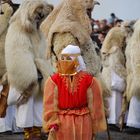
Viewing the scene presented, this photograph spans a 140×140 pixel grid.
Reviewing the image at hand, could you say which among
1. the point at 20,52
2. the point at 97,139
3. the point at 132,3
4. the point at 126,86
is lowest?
the point at 97,139

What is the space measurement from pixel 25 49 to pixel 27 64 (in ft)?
0.67

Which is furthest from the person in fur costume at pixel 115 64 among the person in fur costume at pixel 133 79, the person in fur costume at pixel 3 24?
the person in fur costume at pixel 3 24

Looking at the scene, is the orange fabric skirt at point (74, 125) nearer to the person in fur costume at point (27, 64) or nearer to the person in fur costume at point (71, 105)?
the person in fur costume at point (71, 105)

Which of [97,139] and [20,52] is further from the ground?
[20,52]

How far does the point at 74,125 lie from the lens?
5.69 metres

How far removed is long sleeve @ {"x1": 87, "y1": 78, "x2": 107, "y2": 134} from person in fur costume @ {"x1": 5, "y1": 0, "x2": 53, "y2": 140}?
76.1 inches

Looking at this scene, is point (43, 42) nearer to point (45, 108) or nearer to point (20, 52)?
point (20, 52)

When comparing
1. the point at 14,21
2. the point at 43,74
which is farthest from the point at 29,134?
the point at 14,21

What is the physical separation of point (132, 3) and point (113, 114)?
5.54m

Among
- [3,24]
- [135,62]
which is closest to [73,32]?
[135,62]

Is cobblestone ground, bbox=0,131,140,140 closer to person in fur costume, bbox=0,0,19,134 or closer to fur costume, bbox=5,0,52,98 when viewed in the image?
person in fur costume, bbox=0,0,19,134

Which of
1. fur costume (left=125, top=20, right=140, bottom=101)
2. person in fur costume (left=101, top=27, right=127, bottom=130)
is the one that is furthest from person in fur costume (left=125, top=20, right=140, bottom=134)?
person in fur costume (left=101, top=27, right=127, bottom=130)

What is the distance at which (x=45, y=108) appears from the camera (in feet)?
18.6

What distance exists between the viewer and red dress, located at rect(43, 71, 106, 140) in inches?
223
